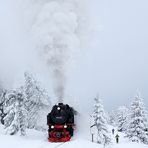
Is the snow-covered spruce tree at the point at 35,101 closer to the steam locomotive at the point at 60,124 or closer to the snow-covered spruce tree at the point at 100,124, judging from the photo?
the snow-covered spruce tree at the point at 100,124

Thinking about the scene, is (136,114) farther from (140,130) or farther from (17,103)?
(17,103)

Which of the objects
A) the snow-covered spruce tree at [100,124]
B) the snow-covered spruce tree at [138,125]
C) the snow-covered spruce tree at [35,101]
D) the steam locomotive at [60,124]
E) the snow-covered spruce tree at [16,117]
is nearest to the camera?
the steam locomotive at [60,124]

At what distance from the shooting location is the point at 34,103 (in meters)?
44.4

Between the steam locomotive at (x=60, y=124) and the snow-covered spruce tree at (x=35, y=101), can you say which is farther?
the snow-covered spruce tree at (x=35, y=101)

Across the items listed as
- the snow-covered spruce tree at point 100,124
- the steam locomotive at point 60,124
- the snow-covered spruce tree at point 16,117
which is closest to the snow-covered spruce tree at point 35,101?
the snow-covered spruce tree at point 100,124

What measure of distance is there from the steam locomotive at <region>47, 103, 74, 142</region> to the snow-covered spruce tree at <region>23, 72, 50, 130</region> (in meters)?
17.1

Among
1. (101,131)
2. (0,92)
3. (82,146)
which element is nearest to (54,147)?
(82,146)

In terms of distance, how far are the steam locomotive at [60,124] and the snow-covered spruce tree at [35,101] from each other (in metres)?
17.1

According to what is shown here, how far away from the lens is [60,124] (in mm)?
25344

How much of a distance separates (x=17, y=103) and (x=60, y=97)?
3.94 m

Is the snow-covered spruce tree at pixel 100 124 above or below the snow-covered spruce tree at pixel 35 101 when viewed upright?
below

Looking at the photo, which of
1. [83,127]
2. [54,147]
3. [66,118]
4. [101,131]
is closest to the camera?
[54,147]

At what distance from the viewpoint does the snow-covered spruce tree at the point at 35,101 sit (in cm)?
4325

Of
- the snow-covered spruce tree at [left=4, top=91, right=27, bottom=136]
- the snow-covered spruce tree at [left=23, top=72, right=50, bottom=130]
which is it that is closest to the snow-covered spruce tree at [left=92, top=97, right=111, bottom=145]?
the snow-covered spruce tree at [left=23, top=72, right=50, bottom=130]
